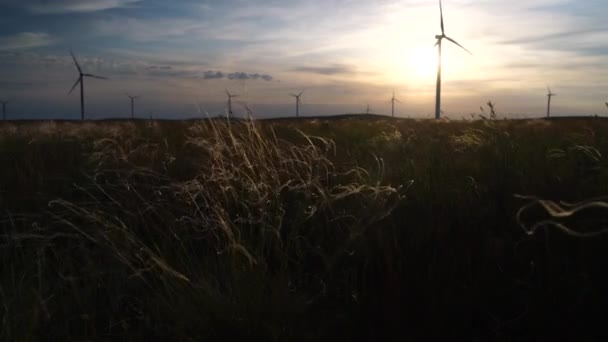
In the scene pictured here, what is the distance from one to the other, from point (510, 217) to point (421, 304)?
5.53ft

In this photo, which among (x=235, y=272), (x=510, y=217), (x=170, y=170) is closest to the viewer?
(x=235, y=272)

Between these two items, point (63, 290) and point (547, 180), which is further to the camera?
point (547, 180)

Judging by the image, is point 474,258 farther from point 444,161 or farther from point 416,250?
point 444,161

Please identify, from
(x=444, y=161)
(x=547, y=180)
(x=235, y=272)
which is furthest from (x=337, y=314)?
(x=444, y=161)

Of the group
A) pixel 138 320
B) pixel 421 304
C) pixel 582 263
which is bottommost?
pixel 138 320

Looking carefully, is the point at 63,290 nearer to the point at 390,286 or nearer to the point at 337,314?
the point at 337,314

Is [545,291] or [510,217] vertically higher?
[510,217]

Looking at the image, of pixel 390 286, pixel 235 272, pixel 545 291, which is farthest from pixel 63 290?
pixel 545 291

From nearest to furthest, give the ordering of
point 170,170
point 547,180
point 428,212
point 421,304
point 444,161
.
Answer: point 421,304 < point 428,212 < point 547,180 < point 444,161 < point 170,170

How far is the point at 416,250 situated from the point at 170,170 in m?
5.44

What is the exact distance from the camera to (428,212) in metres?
4.82

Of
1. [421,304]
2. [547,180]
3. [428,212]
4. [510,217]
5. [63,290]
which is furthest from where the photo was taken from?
[547,180]

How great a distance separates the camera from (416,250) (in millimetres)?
3914

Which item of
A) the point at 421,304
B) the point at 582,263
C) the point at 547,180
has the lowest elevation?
the point at 421,304
